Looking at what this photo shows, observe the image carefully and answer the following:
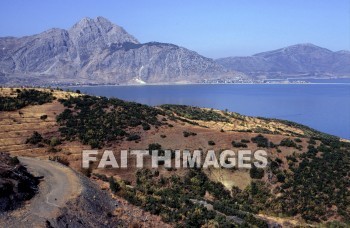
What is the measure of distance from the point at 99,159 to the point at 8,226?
799 inches

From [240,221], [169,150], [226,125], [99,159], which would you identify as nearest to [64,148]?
[99,159]

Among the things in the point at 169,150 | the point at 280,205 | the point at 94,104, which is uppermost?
the point at 94,104

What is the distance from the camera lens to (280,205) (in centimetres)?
3244

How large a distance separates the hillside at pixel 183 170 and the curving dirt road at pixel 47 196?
7.90 feet

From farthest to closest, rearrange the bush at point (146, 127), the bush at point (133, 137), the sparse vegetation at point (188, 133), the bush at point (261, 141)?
the bush at point (146, 127)
the sparse vegetation at point (188, 133)
the bush at point (133, 137)
the bush at point (261, 141)

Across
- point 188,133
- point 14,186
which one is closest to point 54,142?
point 188,133

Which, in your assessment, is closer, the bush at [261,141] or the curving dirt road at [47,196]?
the curving dirt road at [47,196]

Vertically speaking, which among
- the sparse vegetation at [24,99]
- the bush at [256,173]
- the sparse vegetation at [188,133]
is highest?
the sparse vegetation at [24,99]

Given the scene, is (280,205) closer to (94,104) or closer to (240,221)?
(240,221)

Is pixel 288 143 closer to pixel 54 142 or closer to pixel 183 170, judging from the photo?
pixel 183 170

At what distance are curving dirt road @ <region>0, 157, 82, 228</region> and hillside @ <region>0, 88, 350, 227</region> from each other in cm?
241

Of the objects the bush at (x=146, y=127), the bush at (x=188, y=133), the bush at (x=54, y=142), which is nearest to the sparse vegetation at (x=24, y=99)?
the bush at (x=54, y=142)

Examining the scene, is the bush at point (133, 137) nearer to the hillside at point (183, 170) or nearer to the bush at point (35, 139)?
the hillside at point (183, 170)

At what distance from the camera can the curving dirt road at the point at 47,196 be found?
18219 millimetres
